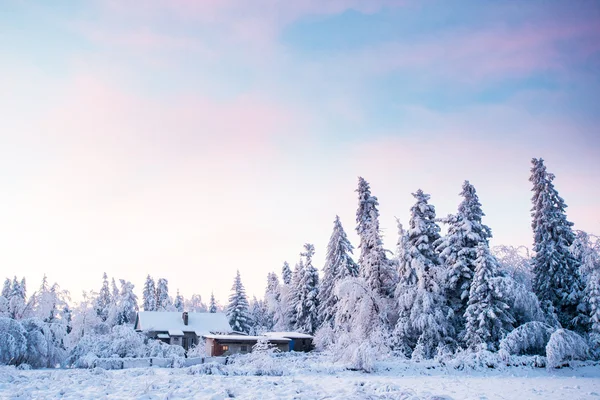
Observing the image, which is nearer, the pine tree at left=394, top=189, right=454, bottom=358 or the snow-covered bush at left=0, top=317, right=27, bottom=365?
the snow-covered bush at left=0, top=317, right=27, bottom=365

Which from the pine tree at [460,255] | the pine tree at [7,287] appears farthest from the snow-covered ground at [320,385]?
the pine tree at [7,287]

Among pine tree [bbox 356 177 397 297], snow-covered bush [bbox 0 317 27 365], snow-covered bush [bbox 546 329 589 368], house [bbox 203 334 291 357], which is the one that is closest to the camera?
snow-covered bush [bbox 0 317 27 365]

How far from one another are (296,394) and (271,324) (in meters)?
67.2

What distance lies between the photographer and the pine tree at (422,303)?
102 ft

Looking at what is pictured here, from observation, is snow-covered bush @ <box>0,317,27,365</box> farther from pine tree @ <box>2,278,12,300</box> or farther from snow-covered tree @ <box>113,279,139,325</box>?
pine tree @ <box>2,278,12,300</box>

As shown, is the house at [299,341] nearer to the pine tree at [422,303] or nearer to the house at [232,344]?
the house at [232,344]

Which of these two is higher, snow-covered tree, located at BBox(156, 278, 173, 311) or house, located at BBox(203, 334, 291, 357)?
snow-covered tree, located at BBox(156, 278, 173, 311)

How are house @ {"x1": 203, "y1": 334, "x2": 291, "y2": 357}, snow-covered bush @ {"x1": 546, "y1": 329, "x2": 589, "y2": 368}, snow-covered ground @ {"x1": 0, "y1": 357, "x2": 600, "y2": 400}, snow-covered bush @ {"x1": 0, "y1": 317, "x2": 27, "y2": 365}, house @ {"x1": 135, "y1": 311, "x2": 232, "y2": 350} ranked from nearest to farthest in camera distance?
1. snow-covered ground @ {"x1": 0, "y1": 357, "x2": 600, "y2": 400}
2. snow-covered bush @ {"x1": 0, "y1": 317, "x2": 27, "y2": 365}
3. snow-covered bush @ {"x1": 546, "y1": 329, "x2": 589, "y2": 368}
4. house @ {"x1": 203, "y1": 334, "x2": 291, "y2": 357}
5. house @ {"x1": 135, "y1": 311, "x2": 232, "y2": 350}

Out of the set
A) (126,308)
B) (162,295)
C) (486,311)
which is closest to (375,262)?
(486,311)

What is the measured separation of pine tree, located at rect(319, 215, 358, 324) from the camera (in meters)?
47.9

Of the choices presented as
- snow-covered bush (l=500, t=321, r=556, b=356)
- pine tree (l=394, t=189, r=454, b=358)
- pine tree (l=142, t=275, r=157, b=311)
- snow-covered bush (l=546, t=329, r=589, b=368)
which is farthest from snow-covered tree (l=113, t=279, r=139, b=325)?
snow-covered bush (l=546, t=329, r=589, b=368)

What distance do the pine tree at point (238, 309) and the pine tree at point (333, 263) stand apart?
66.2ft

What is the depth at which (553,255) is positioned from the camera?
117ft

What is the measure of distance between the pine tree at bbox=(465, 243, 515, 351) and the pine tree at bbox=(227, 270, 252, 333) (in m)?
42.2
